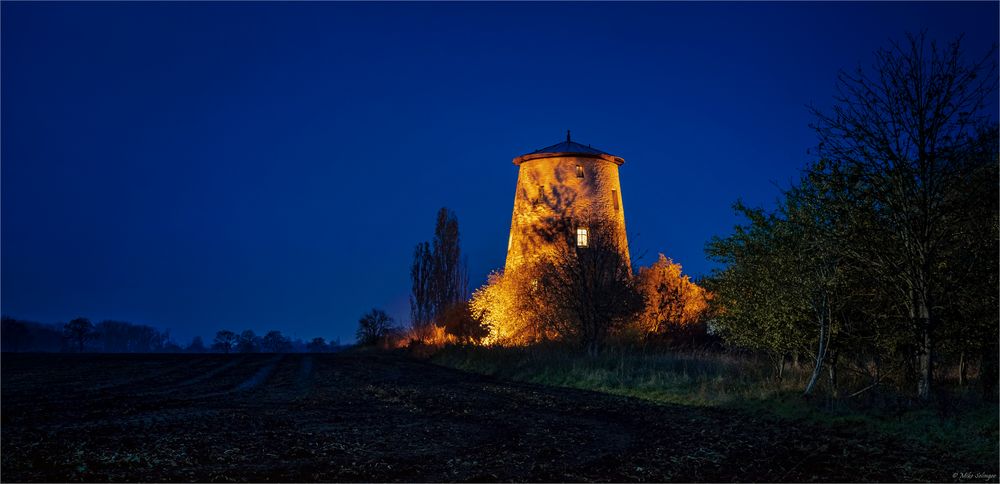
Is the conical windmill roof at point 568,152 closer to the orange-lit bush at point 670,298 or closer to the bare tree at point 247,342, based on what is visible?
the orange-lit bush at point 670,298

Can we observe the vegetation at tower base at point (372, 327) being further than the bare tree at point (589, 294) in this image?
Yes

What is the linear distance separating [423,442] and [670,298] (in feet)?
95.6

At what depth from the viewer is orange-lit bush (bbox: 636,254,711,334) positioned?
125ft

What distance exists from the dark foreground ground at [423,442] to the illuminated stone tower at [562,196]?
2360 centimetres

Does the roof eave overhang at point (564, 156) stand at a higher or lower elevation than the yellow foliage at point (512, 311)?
higher

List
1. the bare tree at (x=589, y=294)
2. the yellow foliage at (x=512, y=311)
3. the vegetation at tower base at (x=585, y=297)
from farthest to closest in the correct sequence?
1. the yellow foliage at (x=512, y=311)
2. the vegetation at tower base at (x=585, y=297)
3. the bare tree at (x=589, y=294)

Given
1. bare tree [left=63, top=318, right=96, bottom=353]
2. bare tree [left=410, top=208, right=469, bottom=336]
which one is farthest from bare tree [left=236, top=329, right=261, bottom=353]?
bare tree [left=410, top=208, right=469, bottom=336]

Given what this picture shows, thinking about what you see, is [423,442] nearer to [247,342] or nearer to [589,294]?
[589,294]

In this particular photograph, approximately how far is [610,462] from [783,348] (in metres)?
9.76

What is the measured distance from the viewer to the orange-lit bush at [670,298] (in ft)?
125

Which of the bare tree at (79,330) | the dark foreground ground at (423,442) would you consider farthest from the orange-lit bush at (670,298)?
the bare tree at (79,330)

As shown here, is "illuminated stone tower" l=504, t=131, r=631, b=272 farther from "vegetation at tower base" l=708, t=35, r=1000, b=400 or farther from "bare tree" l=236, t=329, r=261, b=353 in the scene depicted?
"bare tree" l=236, t=329, r=261, b=353

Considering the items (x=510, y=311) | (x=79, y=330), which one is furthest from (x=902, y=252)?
(x=79, y=330)

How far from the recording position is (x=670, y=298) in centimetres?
3859
